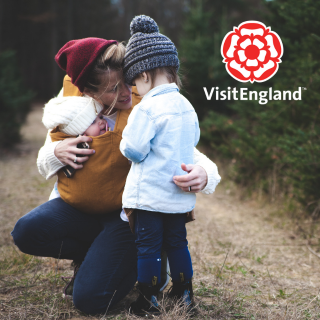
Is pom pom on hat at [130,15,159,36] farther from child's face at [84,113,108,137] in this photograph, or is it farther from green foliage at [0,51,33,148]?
green foliage at [0,51,33,148]

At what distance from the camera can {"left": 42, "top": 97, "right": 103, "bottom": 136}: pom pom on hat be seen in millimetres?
1831

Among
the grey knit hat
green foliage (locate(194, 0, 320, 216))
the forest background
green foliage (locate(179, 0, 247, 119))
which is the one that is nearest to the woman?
the grey knit hat

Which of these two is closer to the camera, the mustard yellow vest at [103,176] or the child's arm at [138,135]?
the child's arm at [138,135]

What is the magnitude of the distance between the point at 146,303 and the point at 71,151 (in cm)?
89

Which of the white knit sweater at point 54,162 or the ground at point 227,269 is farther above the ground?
the white knit sweater at point 54,162

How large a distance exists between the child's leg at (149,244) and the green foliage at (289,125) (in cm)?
188

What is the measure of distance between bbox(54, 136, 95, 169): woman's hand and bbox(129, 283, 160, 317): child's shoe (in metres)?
0.73

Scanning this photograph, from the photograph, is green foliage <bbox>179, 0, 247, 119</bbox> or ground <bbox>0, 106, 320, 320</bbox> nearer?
ground <bbox>0, 106, 320, 320</bbox>

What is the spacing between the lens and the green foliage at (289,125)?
313 cm

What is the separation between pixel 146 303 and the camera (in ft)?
5.58

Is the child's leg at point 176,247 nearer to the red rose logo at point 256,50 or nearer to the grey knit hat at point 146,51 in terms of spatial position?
the grey knit hat at point 146,51

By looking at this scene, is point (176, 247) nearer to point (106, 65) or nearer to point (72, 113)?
point (72, 113)

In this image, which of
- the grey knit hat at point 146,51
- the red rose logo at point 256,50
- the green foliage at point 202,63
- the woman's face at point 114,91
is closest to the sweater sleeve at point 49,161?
the woman's face at point 114,91

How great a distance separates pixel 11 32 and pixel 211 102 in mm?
18757
